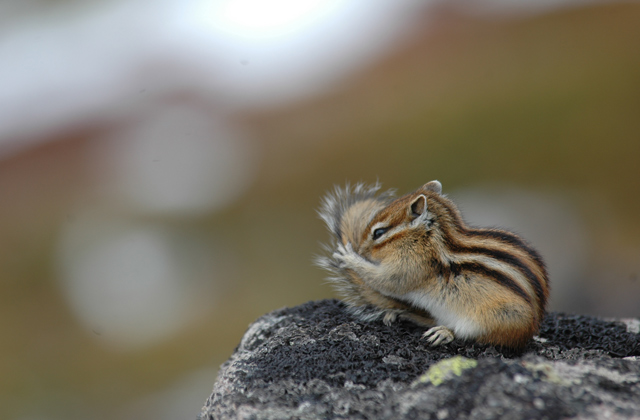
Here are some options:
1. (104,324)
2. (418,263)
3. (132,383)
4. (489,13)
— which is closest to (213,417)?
(418,263)

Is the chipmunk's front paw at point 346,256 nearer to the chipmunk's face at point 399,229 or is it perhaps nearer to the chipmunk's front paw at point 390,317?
the chipmunk's face at point 399,229

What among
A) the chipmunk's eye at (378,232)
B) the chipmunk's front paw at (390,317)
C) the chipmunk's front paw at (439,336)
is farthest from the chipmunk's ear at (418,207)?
the chipmunk's front paw at (439,336)

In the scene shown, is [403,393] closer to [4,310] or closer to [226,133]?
[4,310]

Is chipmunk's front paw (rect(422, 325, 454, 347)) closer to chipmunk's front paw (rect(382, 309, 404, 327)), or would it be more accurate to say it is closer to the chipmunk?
the chipmunk

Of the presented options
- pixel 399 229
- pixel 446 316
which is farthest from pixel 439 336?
pixel 399 229

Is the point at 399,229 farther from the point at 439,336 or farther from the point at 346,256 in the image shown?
the point at 439,336

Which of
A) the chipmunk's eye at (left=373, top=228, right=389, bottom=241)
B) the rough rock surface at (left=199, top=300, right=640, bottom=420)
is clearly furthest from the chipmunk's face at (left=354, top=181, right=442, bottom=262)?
the rough rock surface at (left=199, top=300, right=640, bottom=420)
